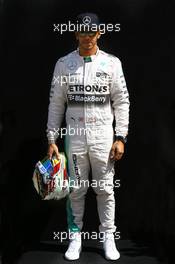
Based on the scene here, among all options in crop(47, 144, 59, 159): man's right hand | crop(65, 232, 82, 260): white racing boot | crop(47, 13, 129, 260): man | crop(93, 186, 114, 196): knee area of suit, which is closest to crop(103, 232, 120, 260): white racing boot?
crop(47, 13, 129, 260): man

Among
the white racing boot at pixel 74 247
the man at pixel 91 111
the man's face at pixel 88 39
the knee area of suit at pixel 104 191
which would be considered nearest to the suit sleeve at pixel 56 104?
the man at pixel 91 111

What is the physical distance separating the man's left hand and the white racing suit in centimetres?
3

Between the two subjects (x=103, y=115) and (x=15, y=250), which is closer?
(x=103, y=115)

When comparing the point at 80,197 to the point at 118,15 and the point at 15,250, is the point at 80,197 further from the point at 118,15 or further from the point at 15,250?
the point at 118,15

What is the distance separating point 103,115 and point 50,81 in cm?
43

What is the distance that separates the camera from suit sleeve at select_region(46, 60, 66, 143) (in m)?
3.45

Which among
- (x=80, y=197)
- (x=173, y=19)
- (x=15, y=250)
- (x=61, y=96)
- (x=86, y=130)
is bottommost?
(x=15, y=250)

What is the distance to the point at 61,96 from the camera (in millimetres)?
3453

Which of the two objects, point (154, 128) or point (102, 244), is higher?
point (154, 128)

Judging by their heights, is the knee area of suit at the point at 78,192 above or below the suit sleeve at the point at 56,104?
below

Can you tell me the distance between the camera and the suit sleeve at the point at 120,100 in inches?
134

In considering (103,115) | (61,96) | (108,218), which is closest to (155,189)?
(108,218)

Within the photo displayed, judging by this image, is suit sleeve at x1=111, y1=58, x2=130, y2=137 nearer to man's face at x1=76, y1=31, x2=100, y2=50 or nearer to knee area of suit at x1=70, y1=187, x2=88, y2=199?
man's face at x1=76, y1=31, x2=100, y2=50

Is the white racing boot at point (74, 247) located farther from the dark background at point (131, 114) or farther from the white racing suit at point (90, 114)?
the white racing suit at point (90, 114)
